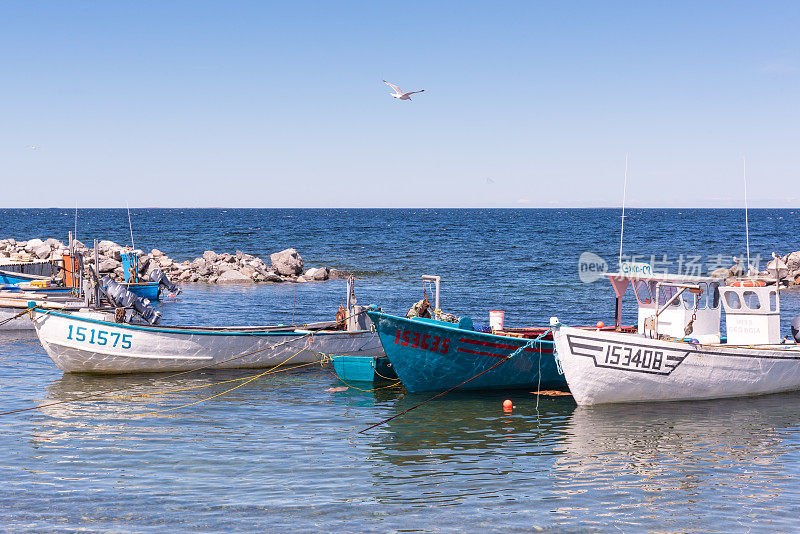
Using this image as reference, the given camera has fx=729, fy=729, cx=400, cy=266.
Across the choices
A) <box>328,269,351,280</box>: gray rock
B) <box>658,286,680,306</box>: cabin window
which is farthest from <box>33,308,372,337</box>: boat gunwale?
<box>328,269,351,280</box>: gray rock

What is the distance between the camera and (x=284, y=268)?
A: 50625 mm

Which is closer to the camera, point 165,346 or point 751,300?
point 751,300

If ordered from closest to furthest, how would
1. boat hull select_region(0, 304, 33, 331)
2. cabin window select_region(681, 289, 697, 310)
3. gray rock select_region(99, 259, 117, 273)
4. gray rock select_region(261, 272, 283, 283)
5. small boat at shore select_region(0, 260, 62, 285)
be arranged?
1. cabin window select_region(681, 289, 697, 310)
2. boat hull select_region(0, 304, 33, 331)
3. small boat at shore select_region(0, 260, 62, 285)
4. gray rock select_region(99, 259, 117, 273)
5. gray rock select_region(261, 272, 283, 283)

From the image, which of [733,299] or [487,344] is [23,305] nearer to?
[487,344]

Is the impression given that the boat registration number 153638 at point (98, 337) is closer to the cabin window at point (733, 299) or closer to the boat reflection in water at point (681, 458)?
the boat reflection in water at point (681, 458)

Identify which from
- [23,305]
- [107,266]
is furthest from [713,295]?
[107,266]

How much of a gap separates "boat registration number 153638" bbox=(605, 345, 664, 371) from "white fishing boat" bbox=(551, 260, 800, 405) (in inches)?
0.9

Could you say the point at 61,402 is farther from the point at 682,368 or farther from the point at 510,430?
the point at 682,368

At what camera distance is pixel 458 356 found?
1881 cm

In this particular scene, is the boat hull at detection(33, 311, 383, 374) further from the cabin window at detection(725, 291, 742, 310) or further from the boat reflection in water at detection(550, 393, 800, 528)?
the cabin window at detection(725, 291, 742, 310)

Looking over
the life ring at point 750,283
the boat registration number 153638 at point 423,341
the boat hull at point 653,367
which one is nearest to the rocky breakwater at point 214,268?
the boat registration number 153638 at point 423,341

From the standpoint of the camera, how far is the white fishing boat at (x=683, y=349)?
1742 centimetres

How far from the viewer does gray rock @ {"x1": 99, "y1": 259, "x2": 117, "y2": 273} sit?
154 feet

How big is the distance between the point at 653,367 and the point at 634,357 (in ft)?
2.08
